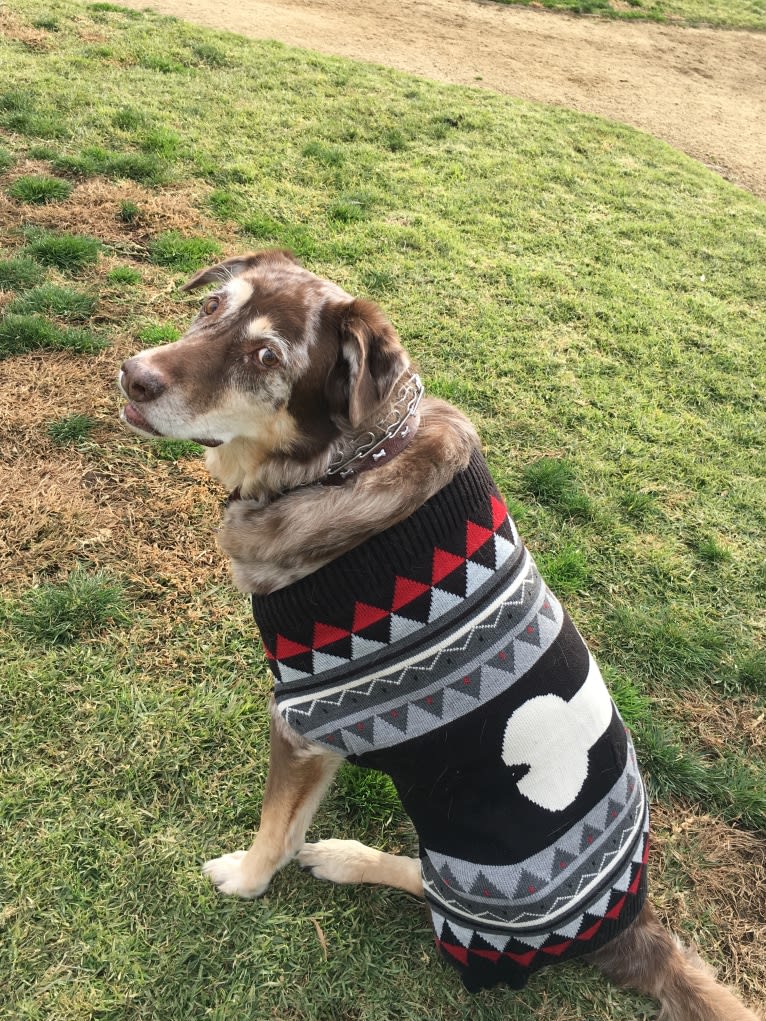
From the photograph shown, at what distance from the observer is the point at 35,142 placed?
6.18 metres

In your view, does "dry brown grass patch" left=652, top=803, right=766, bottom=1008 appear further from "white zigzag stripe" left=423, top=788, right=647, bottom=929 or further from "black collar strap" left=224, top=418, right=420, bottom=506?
"black collar strap" left=224, top=418, right=420, bottom=506

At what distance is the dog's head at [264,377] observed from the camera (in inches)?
81.8

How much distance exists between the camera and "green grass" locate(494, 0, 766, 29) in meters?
14.2

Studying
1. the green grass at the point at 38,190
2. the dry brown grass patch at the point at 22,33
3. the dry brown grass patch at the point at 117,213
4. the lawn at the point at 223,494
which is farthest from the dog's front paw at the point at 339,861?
the dry brown grass patch at the point at 22,33

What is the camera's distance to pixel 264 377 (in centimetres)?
213

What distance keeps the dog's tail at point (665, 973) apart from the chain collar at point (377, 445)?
174 centimetres

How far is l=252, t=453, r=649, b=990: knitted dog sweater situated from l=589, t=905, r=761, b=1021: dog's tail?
143mm

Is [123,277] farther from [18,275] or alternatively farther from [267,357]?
[267,357]

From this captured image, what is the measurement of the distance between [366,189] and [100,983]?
659 cm

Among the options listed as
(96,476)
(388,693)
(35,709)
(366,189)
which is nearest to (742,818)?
(388,693)

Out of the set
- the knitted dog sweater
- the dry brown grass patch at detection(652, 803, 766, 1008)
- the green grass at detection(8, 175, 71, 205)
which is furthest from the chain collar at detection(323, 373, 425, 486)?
the green grass at detection(8, 175, 71, 205)

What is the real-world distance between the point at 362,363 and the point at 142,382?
688mm

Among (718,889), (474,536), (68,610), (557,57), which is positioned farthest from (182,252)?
(557,57)

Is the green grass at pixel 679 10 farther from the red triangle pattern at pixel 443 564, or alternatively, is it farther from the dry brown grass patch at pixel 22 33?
the red triangle pattern at pixel 443 564
